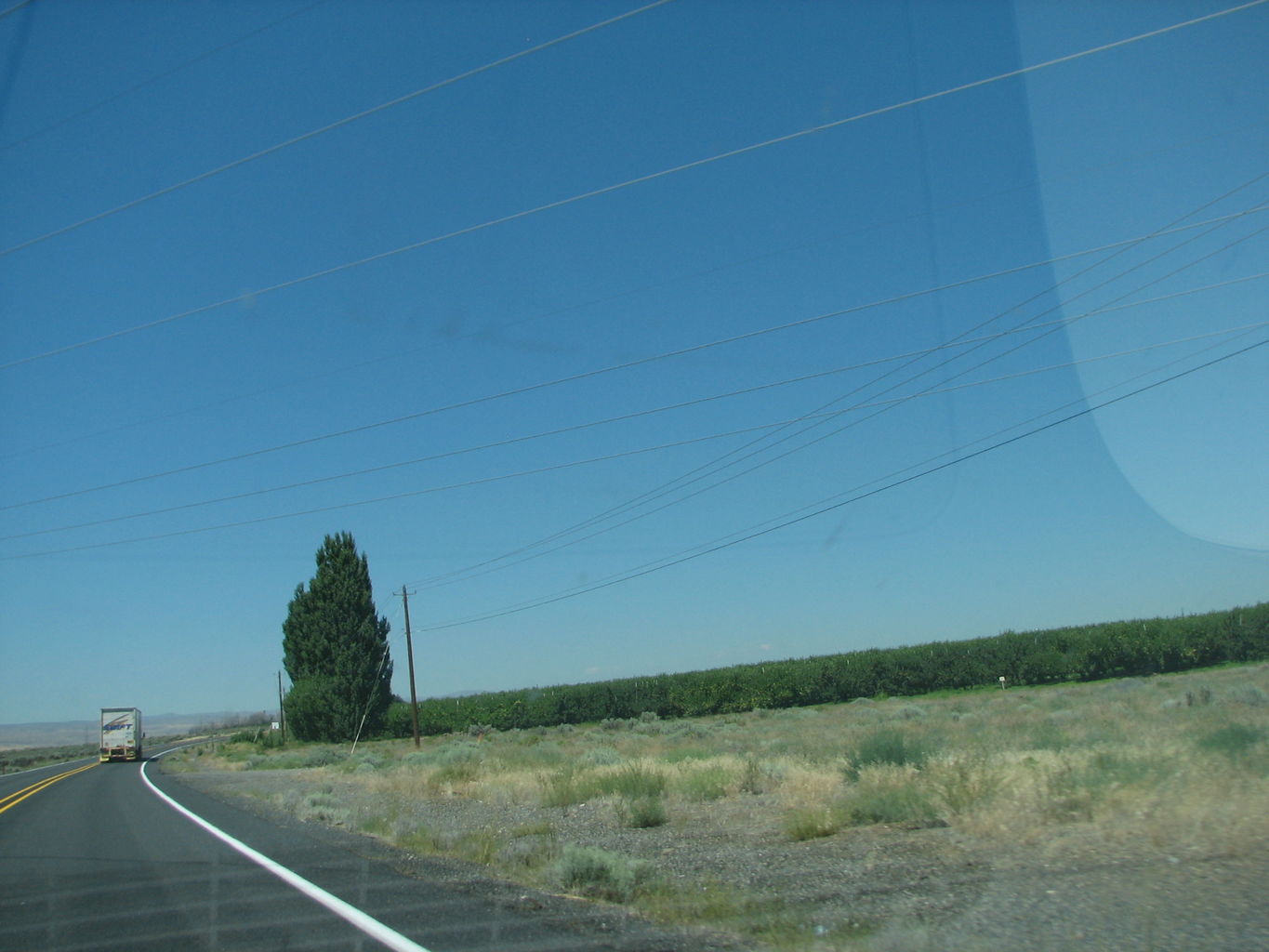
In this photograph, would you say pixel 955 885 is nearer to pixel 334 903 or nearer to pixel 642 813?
pixel 334 903

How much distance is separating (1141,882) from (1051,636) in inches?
2463

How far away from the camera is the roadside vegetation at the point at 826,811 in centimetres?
827

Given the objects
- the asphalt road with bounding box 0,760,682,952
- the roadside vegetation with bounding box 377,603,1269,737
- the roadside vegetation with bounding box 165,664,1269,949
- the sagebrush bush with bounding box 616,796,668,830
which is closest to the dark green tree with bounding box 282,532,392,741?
the roadside vegetation with bounding box 377,603,1269,737

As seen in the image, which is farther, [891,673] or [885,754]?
[891,673]

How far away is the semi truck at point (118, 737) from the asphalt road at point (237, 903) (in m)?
54.5

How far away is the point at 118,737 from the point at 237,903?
2550 inches

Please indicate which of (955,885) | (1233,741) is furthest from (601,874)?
(1233,741)

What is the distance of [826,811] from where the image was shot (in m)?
11.8

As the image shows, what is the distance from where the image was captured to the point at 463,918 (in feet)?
26.0

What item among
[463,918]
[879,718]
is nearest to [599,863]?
[463,918]

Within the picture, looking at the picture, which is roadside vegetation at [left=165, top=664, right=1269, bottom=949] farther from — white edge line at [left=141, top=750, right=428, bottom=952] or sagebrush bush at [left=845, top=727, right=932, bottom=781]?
white edge line at [left=141, top=750, right=428, bottom=952]

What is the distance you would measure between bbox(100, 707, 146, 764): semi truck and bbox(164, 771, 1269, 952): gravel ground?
203ft

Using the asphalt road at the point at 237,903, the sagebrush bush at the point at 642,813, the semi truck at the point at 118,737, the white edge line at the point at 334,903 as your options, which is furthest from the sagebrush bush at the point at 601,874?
the semi truck at the point at 118,737

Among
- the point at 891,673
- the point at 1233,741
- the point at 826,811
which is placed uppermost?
the point at 1233,741
